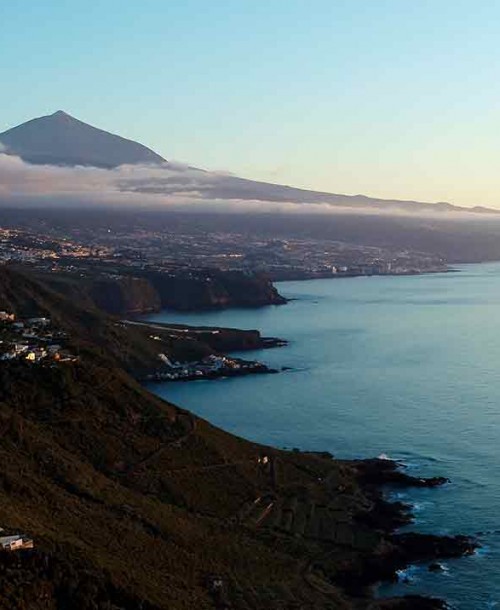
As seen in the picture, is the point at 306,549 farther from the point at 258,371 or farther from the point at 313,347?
the point at 313,347

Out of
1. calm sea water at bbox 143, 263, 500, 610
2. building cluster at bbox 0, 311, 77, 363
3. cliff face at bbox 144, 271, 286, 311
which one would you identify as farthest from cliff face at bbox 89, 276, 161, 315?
building cluster at bbox 0, 311, 77, 363

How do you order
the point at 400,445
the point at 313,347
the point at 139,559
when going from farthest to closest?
the point at 313,347
the point at 400,445
the point at 139,559

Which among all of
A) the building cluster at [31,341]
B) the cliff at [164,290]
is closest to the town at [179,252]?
the cliff at [164,290]

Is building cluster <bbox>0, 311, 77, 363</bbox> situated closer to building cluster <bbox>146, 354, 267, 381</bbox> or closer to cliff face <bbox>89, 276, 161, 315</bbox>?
building cluster <bbox>146, 354, 267, 381</bbox>

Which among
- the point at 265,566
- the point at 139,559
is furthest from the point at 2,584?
the point at 265,566

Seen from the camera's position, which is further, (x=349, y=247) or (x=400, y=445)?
(x=349, y=247)

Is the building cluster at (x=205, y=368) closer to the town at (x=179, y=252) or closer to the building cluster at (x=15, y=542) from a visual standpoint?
the town at (x=179, y=252)

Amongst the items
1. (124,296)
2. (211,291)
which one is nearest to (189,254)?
(211,291)
